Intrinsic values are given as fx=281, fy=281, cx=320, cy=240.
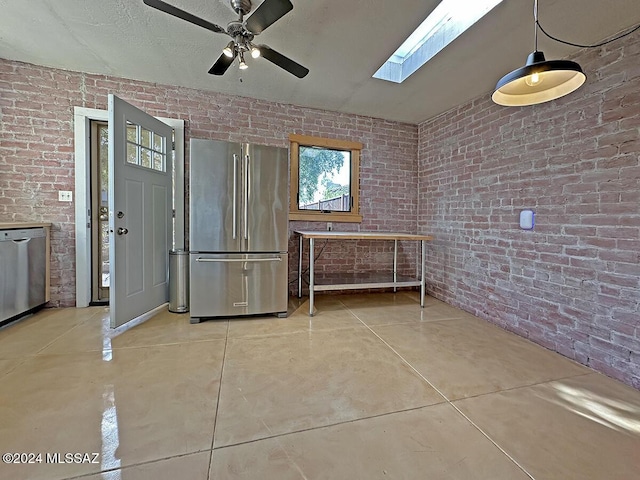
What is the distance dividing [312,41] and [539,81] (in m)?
1.74

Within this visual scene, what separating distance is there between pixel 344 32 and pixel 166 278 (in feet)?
10.1

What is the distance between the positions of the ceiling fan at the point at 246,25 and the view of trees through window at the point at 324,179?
67.8 inches

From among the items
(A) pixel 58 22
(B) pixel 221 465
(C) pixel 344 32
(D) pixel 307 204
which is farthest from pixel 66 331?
(C) pixel 344 32

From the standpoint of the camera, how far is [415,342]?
251 centimetres

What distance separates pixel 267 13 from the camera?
1.67 meters

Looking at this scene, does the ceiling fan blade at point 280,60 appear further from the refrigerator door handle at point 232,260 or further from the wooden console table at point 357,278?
the refrigerator door handle at point 232,260

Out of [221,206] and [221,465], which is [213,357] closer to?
[221,465]

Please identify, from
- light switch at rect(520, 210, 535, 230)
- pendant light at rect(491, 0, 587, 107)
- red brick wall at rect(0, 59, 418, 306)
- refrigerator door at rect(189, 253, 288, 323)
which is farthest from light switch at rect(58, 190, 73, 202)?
light switch at rect(520, 210, 535, 230)

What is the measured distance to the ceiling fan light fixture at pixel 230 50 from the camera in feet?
6.55

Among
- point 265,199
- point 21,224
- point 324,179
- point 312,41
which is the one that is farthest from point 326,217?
point 21,224

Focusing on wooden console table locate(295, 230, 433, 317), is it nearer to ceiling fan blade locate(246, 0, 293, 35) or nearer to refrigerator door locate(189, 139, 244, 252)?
refrigerator door locate(189, 139, 244, 252)

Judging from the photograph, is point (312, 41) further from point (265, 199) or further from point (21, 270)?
point (21, 270)

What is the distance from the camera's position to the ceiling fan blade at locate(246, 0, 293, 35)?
159 centimetres

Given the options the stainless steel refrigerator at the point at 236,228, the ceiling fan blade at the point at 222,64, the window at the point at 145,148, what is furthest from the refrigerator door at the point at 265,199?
the window at the point at 145,148
